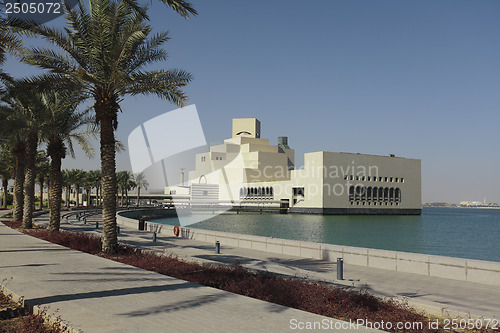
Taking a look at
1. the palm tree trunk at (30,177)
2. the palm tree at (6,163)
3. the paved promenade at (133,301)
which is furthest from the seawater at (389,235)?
the paved promenade at (133,301)

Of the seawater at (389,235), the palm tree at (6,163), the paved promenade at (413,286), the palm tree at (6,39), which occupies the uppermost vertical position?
the palm tree at (6,39)

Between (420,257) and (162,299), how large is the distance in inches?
358

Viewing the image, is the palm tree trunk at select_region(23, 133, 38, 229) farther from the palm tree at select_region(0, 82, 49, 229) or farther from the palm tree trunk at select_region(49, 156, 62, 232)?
the palm tree trunk at select_region(49, 156, 62, 232)

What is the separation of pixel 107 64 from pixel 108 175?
13.8ft

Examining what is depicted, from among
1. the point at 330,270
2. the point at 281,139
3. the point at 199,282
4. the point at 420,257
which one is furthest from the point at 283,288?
the point at 281,139

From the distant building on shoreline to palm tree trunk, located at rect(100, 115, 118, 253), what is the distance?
76024 millimetres

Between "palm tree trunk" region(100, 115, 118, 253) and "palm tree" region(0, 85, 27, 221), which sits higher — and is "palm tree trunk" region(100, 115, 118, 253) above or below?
below

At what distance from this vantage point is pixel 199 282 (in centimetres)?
1112

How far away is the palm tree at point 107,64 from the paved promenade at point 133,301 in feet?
14.1

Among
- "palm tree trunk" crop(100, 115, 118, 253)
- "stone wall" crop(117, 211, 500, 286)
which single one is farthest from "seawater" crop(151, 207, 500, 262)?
"palm tree trunk" crop(100, 115, 118, 253)

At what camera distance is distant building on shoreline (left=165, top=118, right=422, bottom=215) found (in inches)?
3597

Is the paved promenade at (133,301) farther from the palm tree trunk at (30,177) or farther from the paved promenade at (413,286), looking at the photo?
the palm tree trunk at (30,177)

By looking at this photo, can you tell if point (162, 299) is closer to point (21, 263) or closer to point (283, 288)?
point (283, 288)

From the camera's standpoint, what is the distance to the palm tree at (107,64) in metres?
15.3
